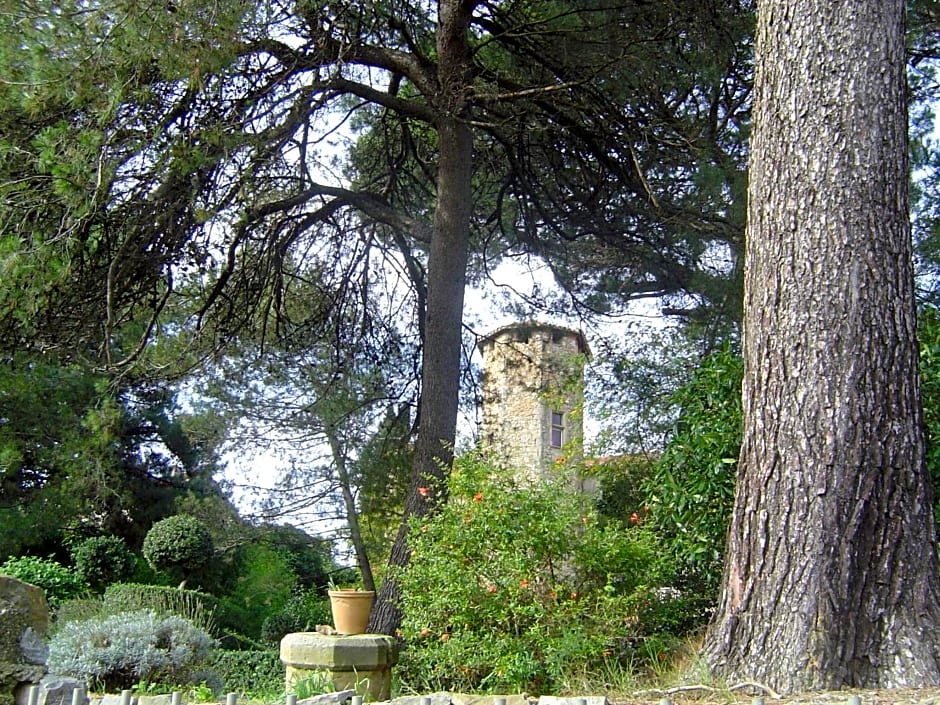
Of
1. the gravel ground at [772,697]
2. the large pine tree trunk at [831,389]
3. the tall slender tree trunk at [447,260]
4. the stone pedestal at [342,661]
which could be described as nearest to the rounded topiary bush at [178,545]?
the tall slender tree trunk at [447,260]

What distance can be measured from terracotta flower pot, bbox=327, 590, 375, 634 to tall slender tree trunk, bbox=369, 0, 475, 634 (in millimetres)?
1348

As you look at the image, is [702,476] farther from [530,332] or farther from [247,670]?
[247,670]

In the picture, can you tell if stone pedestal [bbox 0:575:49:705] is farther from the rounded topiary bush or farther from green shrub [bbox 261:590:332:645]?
green shrub [bbox 261:590:332:645]

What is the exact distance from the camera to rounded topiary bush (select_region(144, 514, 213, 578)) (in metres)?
11.2

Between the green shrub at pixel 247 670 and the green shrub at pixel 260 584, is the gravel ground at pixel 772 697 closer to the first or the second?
the green shrub at pixel 247 670

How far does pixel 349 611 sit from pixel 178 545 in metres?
6.23

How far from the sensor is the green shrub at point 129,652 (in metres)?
5.70

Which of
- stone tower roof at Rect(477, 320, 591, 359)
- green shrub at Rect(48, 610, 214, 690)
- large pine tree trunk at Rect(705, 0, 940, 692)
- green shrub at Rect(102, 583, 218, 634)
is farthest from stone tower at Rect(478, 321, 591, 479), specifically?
large pine tree trunk at Rect(705, 0, 940, 692)

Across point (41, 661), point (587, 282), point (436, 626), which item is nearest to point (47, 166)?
point (41, 661)

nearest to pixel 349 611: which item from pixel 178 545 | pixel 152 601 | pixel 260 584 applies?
pixel 152 601

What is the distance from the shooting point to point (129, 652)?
19.0 ft

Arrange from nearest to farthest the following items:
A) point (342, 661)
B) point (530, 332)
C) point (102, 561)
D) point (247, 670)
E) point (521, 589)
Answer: point (521, 589) < point (342, 661) < point (247, 670) < point (530, 332) < point (102, 561)

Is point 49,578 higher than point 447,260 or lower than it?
lower

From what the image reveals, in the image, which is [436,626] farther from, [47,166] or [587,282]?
[587,282]
